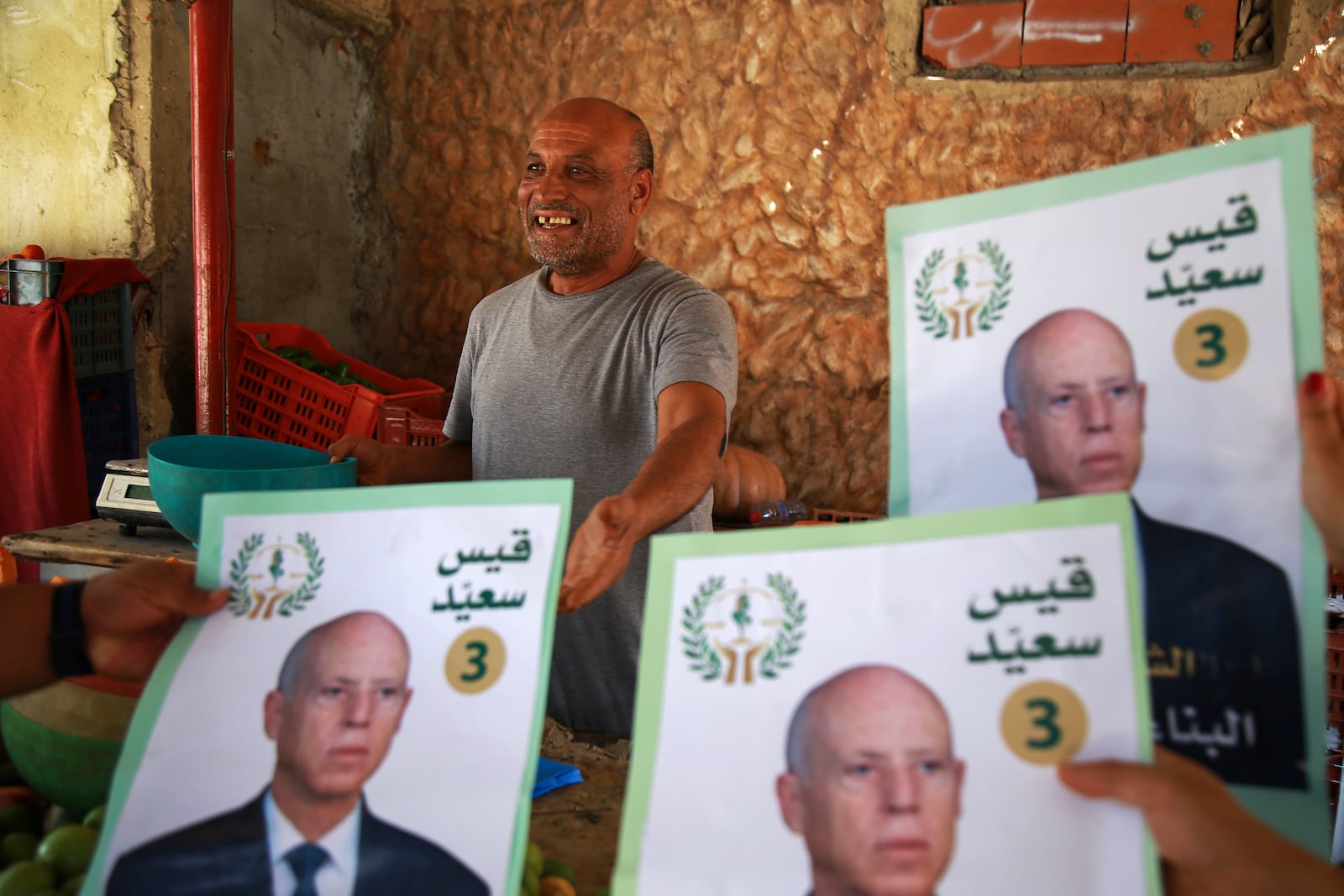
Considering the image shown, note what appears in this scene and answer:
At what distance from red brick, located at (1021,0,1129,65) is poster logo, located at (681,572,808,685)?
269cm

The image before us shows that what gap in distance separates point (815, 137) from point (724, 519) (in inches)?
48.4

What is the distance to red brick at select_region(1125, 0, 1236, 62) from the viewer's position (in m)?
2.77

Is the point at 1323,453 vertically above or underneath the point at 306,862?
above

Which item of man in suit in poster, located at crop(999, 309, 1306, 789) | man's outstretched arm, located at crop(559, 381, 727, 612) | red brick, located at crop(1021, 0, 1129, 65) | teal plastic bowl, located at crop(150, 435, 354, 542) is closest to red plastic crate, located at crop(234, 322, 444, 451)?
teal plastic bowl, located at crop(150, 435, 354, 542)

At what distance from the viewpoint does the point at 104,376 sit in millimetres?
2721

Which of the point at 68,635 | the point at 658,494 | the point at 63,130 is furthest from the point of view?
the point at 63,130

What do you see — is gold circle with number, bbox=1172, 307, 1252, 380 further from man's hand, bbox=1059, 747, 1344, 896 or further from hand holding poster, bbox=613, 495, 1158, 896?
man's hand, bbox=1059, 747, 1344, 896

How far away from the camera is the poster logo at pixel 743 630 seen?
726mm

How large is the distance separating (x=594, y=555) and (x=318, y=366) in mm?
2190

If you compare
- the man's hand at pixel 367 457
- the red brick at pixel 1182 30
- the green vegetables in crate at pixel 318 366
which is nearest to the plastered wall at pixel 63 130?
the green vegetables in crate at pixel 318 366

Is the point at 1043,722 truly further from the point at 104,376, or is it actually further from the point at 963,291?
the point at 104,376

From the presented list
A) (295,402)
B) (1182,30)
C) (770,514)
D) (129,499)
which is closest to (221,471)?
(129,499)

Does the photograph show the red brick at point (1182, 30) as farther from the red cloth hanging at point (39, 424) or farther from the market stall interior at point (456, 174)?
the red cloth hanging at point (39, 424)

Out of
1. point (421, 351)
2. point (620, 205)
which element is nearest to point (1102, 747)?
point (620, 205)
